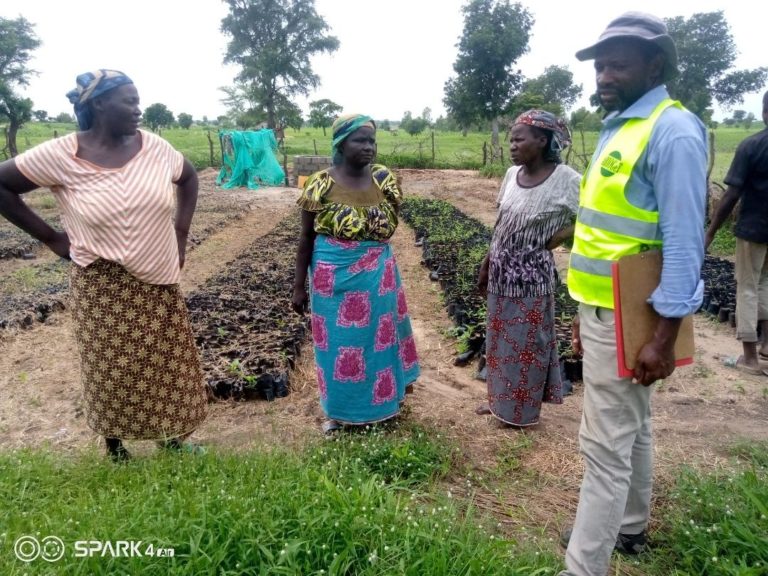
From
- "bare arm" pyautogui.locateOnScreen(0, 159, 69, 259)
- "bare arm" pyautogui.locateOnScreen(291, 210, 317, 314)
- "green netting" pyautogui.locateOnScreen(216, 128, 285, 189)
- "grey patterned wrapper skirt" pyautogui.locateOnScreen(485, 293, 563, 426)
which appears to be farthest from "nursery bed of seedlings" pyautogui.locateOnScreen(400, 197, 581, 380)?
"green netting" pyautogui.locateOnScreen(216, 128, 285, 189)

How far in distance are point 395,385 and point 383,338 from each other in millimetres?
325

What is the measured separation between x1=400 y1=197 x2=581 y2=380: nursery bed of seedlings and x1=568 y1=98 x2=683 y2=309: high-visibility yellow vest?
2673mm

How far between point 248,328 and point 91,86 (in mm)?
3047

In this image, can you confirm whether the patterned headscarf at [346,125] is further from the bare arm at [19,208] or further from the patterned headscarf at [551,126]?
the bare arm at [19,208]

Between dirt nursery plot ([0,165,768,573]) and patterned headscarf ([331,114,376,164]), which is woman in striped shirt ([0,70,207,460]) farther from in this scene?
patterned headscarf ([331,114,376,164])

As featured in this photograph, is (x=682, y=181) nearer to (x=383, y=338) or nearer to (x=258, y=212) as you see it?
(x=383, y=338)

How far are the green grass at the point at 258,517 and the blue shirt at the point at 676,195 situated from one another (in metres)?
1.12

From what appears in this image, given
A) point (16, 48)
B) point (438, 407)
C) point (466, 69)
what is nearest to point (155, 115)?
point (16, 48)

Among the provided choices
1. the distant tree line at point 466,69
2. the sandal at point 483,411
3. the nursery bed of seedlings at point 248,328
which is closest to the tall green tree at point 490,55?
the distant tree line at point 466,69

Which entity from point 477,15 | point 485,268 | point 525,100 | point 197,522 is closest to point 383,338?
point 485,268

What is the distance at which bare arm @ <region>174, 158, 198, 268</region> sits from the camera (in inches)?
124

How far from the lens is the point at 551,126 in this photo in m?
3.10

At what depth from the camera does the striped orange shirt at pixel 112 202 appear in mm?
2719

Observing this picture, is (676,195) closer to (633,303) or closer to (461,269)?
(633,303)
